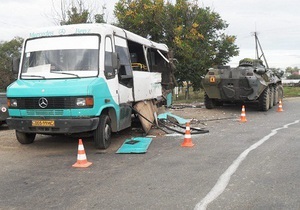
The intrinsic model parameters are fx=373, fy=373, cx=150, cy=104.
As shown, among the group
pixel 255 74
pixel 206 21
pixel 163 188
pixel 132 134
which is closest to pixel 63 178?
pixel 163 188

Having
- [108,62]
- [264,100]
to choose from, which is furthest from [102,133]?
[264,100]

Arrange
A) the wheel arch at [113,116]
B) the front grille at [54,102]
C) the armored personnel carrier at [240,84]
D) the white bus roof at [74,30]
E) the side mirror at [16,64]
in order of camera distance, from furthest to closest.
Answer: the armored personnel carrier at [240,84], the side mirror at [16,64], the wheel arch at [113,116], the white bus roof at [74,30], the front grille at [54,102]

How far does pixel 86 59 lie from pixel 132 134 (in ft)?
9.65

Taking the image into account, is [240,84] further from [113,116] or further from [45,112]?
[45,112]

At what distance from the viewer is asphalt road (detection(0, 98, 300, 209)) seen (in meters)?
4.72

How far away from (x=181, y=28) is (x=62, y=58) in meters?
16.8

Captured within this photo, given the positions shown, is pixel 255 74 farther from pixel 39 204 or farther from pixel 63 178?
pixel 39 204

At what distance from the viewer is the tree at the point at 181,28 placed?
2405 cm

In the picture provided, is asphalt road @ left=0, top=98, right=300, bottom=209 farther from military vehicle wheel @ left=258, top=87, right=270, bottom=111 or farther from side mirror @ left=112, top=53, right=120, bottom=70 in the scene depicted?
military vehicle wheel @ left=258, top=87, right=270, bottom=111

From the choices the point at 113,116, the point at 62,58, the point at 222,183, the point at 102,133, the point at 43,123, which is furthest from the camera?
the point at 113,116

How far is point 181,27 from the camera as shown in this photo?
23.8 m

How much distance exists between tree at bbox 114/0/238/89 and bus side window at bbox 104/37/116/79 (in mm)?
15496

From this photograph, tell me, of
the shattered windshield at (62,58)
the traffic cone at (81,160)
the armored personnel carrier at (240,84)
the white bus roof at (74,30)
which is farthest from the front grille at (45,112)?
the armored personnel carrier at (240,84)

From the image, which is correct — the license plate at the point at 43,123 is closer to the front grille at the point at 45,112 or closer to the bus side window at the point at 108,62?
the front grille at the point at 45,112
